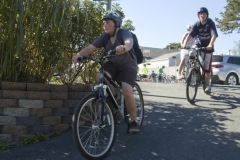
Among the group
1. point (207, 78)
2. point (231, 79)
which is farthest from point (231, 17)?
point (207, 78)

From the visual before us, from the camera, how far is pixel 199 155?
12.1 feet

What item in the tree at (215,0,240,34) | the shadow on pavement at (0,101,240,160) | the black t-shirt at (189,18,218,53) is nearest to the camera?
the shadow on pavement at (0,101,240,160)

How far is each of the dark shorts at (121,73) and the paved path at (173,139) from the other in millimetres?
818

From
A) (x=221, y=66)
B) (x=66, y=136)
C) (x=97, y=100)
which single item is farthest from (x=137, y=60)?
(x=221, y=66)

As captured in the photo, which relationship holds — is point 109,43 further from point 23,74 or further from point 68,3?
point 23,74

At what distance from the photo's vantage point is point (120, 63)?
164 inches

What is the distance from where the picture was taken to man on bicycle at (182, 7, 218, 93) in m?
6.54

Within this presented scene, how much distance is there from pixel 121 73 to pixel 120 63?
13cm

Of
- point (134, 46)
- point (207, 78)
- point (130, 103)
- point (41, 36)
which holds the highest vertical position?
point (41, 36)

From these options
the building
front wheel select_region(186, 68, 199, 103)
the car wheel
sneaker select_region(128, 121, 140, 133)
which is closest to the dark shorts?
sneaker select_region(128, 121, 140, 133)

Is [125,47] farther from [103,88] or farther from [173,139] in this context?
[173,139]

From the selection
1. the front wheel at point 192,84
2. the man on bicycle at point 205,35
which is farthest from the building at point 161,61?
the front wheel at point 192,84

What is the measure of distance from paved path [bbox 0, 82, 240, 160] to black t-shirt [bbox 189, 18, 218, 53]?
4.65ft

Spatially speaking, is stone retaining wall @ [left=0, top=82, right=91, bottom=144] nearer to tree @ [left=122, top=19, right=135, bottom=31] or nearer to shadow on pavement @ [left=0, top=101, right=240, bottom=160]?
shadow on pavement @ [left=0, top=101, right=240, bottom=160]
